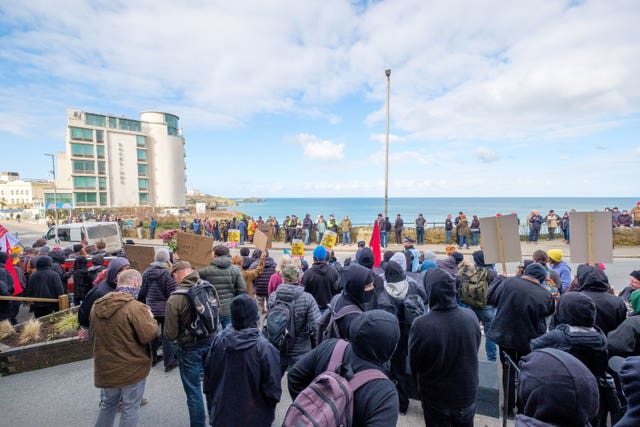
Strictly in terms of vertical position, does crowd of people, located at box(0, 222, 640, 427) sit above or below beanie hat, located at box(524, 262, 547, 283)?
below

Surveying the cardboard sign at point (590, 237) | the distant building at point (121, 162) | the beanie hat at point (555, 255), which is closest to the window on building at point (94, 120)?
the distant building at point (121, 162)

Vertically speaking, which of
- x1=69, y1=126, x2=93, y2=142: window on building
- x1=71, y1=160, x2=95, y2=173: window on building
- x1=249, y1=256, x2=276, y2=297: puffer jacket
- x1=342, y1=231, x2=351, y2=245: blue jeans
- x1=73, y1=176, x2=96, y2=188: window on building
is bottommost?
x1=342, y1=231, x2=351, y2=245: blue jeans

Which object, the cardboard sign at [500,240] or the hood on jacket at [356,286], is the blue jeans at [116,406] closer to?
the hood on jacket at [356,286]

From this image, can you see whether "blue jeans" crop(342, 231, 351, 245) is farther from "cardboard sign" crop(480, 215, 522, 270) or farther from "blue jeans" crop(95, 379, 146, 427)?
"blue jeans" crop(95, 379, 146, 427)

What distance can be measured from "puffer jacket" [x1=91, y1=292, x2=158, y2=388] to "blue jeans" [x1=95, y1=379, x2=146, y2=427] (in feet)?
0.35

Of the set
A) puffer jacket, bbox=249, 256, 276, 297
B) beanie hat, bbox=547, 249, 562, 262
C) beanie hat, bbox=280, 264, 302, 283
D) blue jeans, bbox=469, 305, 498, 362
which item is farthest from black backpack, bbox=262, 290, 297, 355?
beanie hat, bbox=547, 249, 562, 262

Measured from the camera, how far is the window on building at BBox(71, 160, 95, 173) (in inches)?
2200

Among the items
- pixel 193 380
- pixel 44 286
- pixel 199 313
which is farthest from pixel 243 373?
pixel 44 286

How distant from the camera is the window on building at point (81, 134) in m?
55.2

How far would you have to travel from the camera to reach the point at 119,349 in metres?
3.41

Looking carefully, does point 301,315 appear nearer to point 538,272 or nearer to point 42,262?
point 538,272

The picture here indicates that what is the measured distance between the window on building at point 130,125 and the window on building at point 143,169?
669 cm

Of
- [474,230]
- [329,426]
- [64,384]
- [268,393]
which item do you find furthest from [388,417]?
[474,230]

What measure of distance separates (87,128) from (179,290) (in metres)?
66.4
